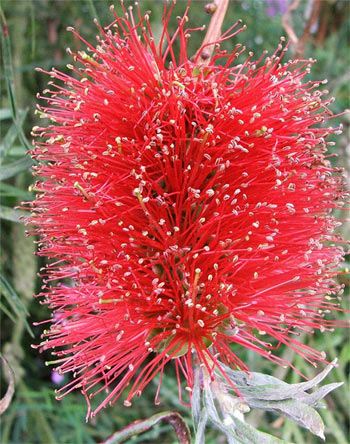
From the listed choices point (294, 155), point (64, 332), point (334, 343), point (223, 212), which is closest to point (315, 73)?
point (334, 343)

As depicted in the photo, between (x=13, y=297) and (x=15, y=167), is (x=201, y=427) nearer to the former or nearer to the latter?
(x=13, y=297)

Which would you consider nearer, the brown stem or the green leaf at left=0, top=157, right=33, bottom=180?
the brown stem

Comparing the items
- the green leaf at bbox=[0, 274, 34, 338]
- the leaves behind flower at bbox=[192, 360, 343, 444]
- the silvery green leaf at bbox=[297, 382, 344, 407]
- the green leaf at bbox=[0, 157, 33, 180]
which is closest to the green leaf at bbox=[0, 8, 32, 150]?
the green leaf at bbox=[0, 157, 33, 180]

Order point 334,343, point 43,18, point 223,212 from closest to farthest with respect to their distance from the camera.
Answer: point 223,212, point 334,343, point 43,18

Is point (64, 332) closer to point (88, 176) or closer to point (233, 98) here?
point (88, 176)

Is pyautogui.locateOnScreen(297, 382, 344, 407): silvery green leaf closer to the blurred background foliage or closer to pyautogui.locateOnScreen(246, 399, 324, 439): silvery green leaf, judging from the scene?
pyautogui.locateOnScreen(246, 399, 324, 439): silvery green leaf

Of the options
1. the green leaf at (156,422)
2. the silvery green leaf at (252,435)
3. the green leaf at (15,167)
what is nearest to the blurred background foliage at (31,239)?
the green leaf at (15,167)

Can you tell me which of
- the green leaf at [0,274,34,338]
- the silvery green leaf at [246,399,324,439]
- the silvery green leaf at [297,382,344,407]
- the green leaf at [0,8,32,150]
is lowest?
the silvery green leaf at [246,399,324,439]
